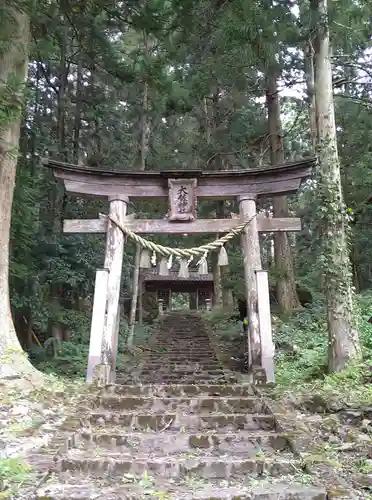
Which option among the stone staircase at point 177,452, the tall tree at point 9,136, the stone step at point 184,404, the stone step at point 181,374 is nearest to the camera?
the stone staircase at point 177,452

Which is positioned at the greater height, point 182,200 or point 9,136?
point 9,136

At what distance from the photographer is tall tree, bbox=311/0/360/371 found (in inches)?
279

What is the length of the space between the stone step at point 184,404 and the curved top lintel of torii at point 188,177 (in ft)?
13.7

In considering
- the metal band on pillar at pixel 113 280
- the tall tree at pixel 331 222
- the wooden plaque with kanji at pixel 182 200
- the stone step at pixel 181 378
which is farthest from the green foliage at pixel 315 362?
the wooden plaque with kanji at pixel 182 200

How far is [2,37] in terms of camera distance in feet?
21.1

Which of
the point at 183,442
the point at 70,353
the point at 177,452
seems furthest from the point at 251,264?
the point at 70,353

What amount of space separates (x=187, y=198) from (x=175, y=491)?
6.00m

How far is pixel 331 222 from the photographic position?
7430 mm

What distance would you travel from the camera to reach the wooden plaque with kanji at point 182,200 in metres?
8.53

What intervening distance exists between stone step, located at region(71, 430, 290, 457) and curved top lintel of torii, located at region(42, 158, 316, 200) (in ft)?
16.7

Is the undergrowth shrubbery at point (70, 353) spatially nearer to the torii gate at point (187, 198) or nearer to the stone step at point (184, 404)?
the torii gate at point (187, 198)

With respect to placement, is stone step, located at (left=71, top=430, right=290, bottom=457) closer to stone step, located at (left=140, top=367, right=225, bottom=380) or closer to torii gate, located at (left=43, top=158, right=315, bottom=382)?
torii gate, located at (left=43, top=158, right=315, bottom=382)

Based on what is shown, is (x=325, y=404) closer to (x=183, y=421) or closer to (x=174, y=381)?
(x=183, y=421)

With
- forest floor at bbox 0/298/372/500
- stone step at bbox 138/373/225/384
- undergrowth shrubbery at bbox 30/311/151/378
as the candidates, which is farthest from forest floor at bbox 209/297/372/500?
undergrowth shrubbery at bbox 30/311/151/378
